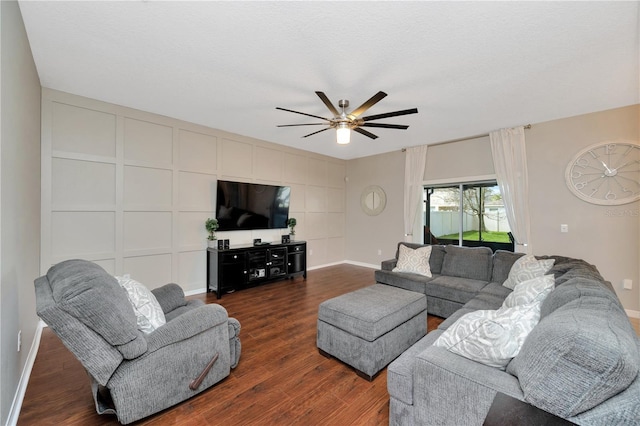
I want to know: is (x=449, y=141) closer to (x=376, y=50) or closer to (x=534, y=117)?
(x=534, y=117)

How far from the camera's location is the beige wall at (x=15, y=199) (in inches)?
64.0

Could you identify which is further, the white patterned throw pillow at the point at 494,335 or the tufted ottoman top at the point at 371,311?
the tufted ottoman top at the point at 371,311

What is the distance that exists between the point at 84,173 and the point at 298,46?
323 cm

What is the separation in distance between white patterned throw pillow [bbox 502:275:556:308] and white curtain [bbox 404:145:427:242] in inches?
143

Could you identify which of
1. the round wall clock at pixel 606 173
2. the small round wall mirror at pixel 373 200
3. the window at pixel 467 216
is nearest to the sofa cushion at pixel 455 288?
the window at pixel 467 216

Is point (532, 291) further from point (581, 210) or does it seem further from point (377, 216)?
point (377, 216)

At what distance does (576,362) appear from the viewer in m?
0.98

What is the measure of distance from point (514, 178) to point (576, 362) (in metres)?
4.31

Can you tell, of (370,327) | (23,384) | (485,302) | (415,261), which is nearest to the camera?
(23,384)

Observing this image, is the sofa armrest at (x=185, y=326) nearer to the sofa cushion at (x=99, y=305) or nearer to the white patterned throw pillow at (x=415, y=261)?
the sofa cushion at (x=99, y=305)

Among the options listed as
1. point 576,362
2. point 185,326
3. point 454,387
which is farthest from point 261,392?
point 576,362

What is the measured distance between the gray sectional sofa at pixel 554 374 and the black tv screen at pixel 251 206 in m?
3.80

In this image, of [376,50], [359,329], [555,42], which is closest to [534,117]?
[555,42]

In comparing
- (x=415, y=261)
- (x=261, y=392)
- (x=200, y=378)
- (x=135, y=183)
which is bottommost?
(x=261, y=392)
